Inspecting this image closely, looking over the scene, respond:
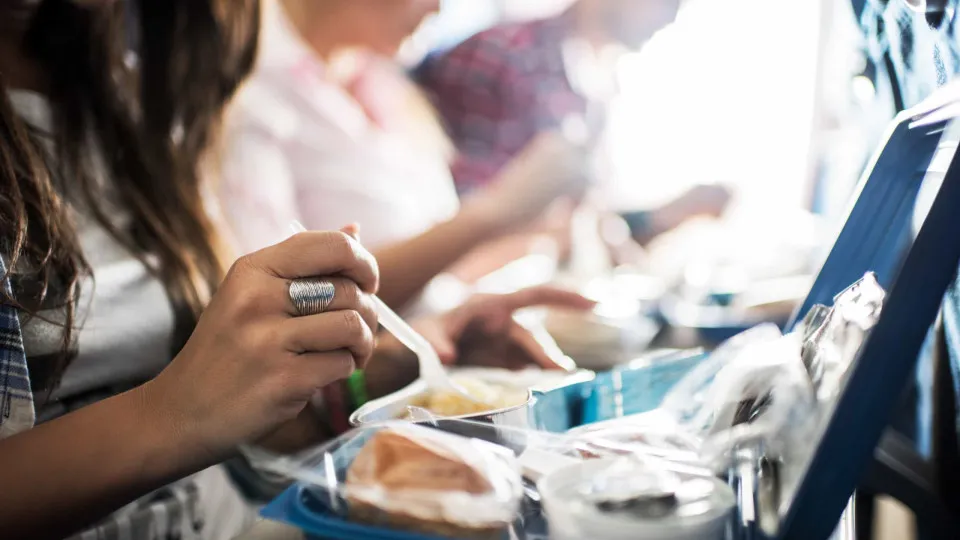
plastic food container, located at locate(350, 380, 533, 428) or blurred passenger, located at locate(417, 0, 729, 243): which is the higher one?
blurred passenger, located at locate(417, 0, 729, 243)

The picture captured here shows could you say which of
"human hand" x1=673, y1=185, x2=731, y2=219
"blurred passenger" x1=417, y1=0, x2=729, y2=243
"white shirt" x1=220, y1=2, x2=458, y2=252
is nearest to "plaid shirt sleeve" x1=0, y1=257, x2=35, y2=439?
→ "white shirt" x1=220, y1=2, x2=458, y2=252

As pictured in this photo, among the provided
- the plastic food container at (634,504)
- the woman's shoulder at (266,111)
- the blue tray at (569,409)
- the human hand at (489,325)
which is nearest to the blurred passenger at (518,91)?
the woman's shoulder at (266,111)

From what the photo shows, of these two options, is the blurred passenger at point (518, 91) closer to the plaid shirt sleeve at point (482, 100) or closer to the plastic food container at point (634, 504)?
the plaid shirt sleeve at point (482, 100)

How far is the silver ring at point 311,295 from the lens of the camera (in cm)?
47

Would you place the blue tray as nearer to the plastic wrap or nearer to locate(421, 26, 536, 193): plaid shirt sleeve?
the plastic wrap

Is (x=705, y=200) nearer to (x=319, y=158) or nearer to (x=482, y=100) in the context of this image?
(x=482, y=100)

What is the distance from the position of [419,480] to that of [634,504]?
13 cm

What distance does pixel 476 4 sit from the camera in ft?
4.35

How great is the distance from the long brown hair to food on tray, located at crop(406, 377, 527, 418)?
322 millimetres

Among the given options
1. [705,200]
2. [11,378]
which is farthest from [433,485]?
[705,200]

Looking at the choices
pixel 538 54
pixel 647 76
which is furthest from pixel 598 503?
pixel 538 54

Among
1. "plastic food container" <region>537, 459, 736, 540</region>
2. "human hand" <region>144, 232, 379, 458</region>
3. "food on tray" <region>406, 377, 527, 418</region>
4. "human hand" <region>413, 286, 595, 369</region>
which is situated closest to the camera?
"plastic food container" <region>537, 459, 736, 540</region>

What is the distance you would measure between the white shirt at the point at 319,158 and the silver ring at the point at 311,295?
0.75m

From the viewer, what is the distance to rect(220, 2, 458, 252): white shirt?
49.6 inches
